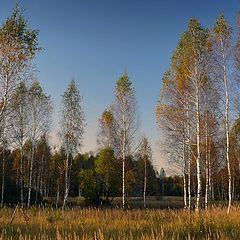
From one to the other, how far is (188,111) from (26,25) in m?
10.8

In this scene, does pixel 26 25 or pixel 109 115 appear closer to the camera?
pixel 26 25

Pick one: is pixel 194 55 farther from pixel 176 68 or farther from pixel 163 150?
pixel 163 150

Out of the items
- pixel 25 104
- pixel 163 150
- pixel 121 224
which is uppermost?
pixel 25 104

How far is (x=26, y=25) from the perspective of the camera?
21406 mm

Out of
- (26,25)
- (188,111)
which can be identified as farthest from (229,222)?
(26,25)

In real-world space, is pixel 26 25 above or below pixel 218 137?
above

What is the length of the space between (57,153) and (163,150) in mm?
35538

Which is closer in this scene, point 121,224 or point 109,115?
point 121,224

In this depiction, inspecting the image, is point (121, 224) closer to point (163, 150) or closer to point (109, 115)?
point (163, 150)

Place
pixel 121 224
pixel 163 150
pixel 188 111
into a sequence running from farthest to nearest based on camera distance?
pixel 163 150 < pixel 188 111 < pixel 121 224

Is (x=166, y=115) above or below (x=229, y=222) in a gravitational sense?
above

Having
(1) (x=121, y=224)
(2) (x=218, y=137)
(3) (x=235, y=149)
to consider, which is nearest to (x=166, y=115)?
(2) (x=218, y=137)

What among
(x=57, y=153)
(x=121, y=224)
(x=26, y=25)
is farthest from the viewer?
(x=57, y=153)

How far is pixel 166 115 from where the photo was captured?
24578 millimetres
